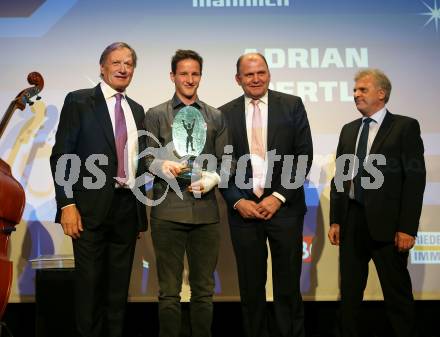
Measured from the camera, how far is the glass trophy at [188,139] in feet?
9.58

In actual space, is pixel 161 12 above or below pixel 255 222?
above

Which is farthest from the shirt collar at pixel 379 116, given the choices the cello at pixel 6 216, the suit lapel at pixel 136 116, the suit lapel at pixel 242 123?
the cello at pixel 6 216

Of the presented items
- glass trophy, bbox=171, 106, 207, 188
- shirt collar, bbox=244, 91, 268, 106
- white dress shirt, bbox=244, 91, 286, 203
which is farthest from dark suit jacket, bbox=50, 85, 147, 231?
shirt collar, bbox=244, 91, 268, 106

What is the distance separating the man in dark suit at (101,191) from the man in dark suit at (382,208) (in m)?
1.19

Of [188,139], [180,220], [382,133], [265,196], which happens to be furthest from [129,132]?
[382,133]

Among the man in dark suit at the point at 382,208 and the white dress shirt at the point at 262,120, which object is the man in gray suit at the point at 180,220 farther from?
the man in dark suit at the point at 382,208

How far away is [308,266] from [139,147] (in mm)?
1632

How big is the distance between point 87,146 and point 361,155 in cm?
152

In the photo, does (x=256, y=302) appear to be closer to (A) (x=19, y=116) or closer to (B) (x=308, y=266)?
(B) (x=308, y=266)

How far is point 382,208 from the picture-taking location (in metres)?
3.13

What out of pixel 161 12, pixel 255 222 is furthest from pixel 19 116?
pixel 255 222

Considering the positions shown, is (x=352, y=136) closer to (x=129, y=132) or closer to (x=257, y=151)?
(x=257, y=151)

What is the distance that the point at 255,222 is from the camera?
3088mm

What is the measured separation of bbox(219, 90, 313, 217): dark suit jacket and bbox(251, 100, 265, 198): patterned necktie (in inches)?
1.2
